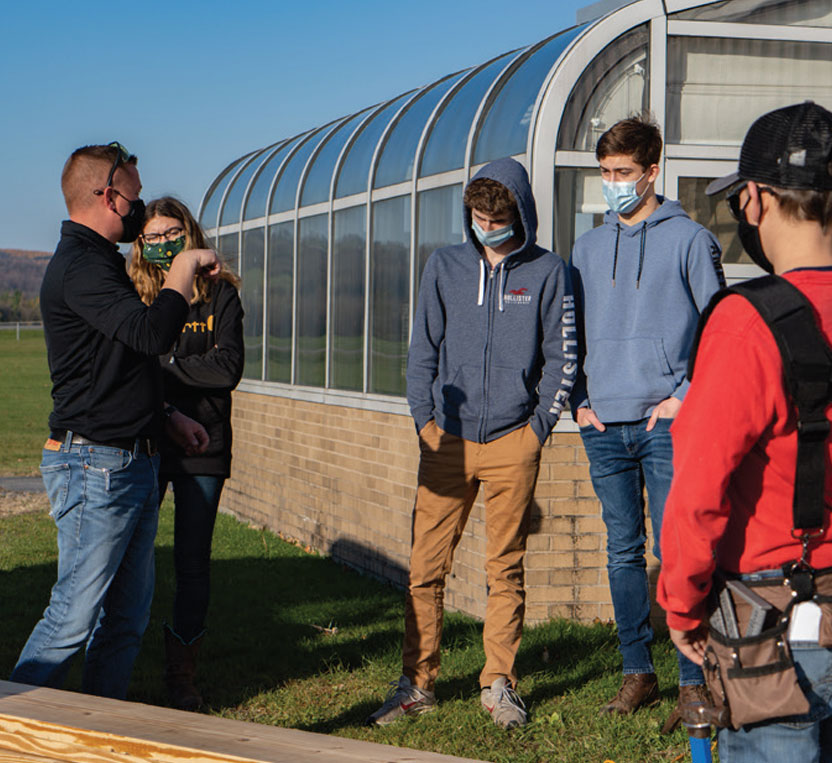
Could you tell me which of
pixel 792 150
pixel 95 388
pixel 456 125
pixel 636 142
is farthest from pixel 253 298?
pixel 792 150

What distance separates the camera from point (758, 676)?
2.12 metres

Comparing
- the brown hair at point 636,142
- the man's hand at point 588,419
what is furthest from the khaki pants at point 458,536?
the brown hair at point 636,142

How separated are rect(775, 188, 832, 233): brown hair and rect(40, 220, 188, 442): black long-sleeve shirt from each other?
213 centimetres

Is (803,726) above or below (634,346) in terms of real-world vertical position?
below

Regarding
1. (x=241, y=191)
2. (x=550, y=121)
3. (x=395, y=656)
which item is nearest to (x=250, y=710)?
(x=395, y=656)

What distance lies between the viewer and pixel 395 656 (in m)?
6.33

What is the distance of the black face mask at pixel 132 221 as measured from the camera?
Result: 4.03m

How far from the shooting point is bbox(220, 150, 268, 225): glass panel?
477 inches

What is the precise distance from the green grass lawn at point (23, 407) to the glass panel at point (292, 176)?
7294 mm

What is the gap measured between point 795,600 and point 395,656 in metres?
4.40

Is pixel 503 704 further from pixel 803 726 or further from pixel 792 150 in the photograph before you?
pixel 792 150

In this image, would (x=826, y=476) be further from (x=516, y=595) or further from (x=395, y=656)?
(x=395, y=656)

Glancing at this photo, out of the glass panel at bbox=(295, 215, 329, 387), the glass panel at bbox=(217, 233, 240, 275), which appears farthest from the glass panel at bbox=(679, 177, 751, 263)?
the glass panel at bbox=(217, 233, 240, 275)

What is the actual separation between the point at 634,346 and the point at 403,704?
1.82 metres
